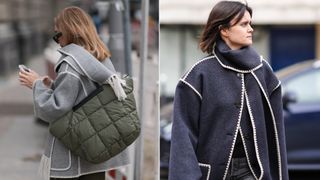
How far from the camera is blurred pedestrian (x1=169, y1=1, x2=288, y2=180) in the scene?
377cm

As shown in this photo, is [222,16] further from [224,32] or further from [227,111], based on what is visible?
[227,111]

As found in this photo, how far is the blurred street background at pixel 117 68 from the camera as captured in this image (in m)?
6.48

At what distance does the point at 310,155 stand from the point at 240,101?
5.89m

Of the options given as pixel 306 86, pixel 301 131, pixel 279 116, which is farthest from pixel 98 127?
pixel 306 86

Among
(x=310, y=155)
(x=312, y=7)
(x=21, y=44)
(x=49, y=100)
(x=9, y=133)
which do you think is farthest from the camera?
(x=21, y=44)

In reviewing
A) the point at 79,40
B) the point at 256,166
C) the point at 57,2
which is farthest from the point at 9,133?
the point at 57,2

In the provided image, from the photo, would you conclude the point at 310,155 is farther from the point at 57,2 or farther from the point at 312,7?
A: the point at 57,2

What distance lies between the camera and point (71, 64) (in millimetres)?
4273

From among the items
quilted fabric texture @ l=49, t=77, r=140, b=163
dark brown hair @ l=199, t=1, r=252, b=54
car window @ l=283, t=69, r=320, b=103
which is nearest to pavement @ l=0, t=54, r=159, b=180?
quilted fabric texture @ l=49, t=77, r=140, b=163

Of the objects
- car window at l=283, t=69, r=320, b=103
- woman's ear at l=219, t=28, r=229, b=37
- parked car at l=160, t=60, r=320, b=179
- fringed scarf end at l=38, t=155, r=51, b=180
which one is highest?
woman's ear at l=219, t=28, r=229, b=37

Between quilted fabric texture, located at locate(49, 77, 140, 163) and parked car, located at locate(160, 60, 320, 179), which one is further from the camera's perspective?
parked car, located at locate(160, 60, 320, 179)

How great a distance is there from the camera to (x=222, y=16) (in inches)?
152

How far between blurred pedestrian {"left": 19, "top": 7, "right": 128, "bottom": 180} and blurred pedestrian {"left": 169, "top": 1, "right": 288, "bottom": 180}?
626 millimetres

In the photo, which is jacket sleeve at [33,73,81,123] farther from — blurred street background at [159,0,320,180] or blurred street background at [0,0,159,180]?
blurred street background at [159,0,320,180]
